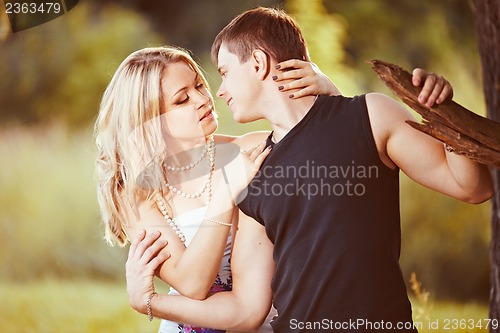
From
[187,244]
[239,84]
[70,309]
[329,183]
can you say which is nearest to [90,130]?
[70,309]

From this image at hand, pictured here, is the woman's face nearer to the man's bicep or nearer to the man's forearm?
the man's bicep

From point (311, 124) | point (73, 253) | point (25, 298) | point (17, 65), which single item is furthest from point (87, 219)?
point (311, 124)

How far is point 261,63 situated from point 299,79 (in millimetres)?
91

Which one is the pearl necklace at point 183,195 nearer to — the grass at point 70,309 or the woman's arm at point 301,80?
the woman's arm at point 301,80

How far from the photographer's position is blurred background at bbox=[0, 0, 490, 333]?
13.4 feet

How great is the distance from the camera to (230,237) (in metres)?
2.13

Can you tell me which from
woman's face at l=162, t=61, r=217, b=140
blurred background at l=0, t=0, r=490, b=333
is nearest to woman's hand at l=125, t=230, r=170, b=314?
woman's face at l=162, t=61, r=217, b=140

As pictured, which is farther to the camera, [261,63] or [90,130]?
[90,130]

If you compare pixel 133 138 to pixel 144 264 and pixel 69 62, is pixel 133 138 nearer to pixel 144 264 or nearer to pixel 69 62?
pixel 144 264

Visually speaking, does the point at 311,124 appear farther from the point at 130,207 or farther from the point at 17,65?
the point at 17,65

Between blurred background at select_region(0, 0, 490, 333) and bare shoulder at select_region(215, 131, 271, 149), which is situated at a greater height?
bare shoulder at select_region(215, 131, 271, 149)

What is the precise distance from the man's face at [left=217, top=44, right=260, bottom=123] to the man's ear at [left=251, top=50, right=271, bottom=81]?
0.01m

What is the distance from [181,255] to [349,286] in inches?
20.2

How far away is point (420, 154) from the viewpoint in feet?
5.39
